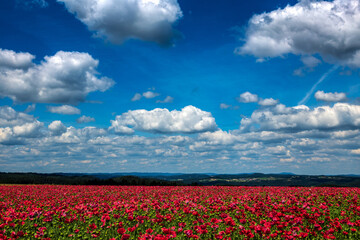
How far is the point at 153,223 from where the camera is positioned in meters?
11.5

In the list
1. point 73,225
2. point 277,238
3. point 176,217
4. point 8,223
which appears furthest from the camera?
point 176,217

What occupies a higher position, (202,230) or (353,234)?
(202,230)

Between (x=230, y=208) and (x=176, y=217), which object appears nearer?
(x=176, y=217)

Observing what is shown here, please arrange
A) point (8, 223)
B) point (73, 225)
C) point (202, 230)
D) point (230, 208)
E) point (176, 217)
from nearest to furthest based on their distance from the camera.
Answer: point (202, 230), point (8, 223), point (73, 225), point (176, 217), point (230, 208)

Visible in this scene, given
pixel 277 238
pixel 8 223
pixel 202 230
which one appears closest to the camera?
pixel 202 230

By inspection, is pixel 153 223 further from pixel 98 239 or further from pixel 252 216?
pixel 252 216

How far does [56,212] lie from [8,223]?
2.79 metres

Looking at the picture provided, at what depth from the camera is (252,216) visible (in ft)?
41.2

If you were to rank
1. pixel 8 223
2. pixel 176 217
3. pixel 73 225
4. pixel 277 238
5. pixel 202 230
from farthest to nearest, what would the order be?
pixel 176 217
pixel 73 225
pixel 8 223
pixel 277 238
pixel 202 230

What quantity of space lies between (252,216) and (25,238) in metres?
9.34

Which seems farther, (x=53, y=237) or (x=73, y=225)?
(x=73, y=225)

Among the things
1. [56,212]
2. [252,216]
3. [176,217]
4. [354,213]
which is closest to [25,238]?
[56,212]

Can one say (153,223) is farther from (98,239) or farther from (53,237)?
(53,237)

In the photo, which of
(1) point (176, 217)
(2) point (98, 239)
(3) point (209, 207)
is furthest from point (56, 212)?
(3) point (209, 207)
